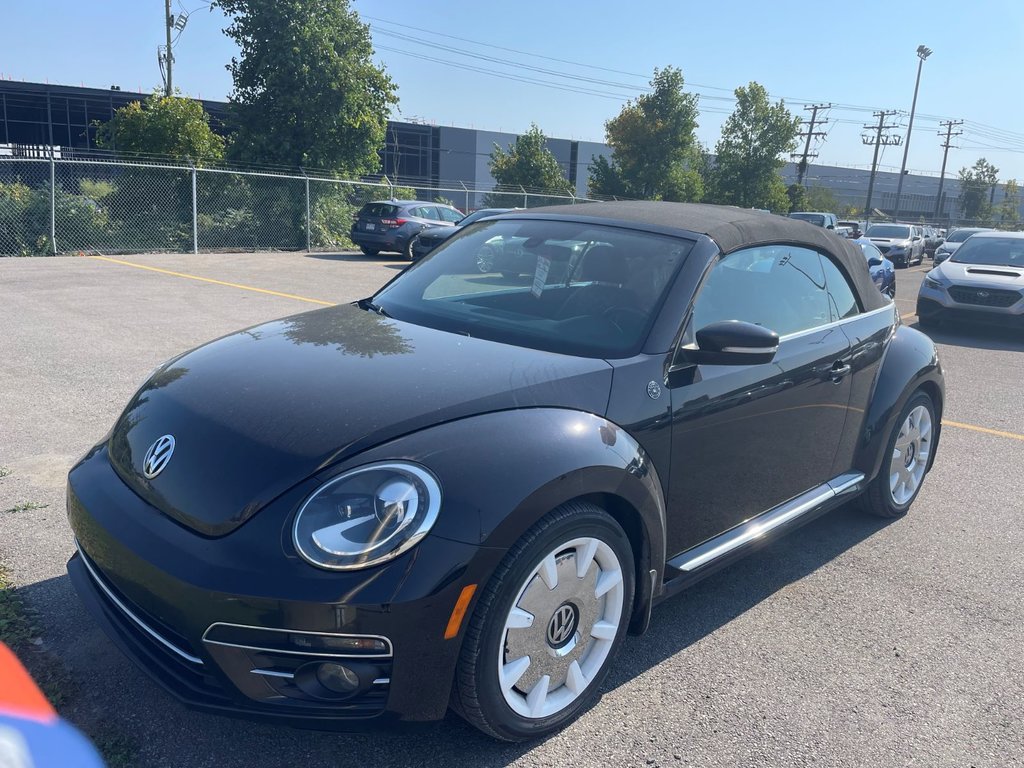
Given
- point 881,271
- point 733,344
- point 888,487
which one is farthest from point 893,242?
point 733,344

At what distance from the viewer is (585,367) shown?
2900 mm

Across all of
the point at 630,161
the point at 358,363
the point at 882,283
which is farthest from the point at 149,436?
the point at 630,161

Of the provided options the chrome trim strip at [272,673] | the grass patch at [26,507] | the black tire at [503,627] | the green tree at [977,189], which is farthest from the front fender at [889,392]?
the green tree at [977,189]

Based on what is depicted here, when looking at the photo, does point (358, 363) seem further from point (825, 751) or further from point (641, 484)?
point (825, 751)

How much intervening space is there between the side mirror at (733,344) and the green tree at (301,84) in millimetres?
19953

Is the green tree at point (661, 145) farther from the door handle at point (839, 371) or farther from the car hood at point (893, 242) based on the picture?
the door handle at point (839, 371)

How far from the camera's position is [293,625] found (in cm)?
214

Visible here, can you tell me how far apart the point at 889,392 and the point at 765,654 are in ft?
5.69

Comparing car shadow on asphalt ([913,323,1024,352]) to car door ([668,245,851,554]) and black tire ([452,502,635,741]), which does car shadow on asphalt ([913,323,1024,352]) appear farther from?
black tire ([452,502,635,741])

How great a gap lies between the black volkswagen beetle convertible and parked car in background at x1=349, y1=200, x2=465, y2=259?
629 inches

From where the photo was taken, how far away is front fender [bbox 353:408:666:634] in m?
2.29

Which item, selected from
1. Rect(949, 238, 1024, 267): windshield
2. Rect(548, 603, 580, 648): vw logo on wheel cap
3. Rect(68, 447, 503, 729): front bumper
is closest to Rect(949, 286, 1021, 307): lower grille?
Rect(949, 238, 1024, 267): windshield

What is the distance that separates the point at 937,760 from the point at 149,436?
9.02 feet

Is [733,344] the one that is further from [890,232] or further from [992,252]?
[890,232]
